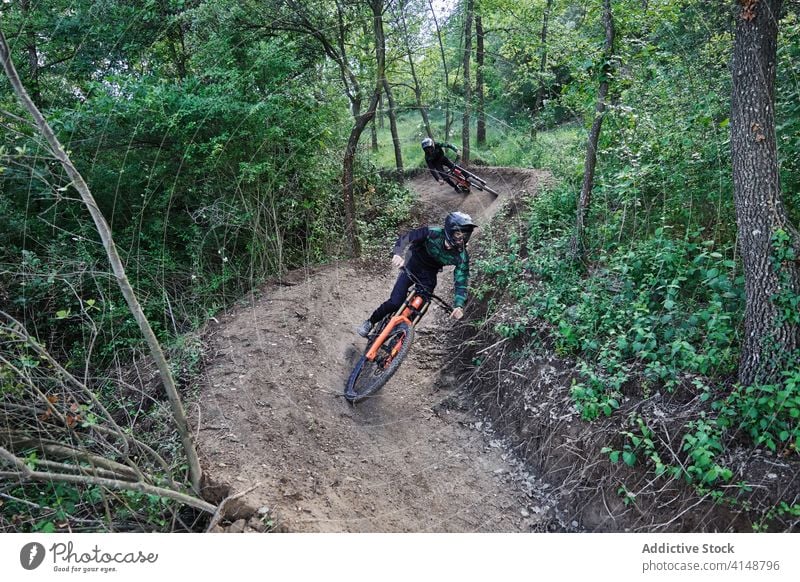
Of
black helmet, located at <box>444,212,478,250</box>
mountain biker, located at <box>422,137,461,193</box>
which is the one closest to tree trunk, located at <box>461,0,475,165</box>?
mountain biker, located at <box>422,137,461,193</box>

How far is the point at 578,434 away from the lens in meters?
4.70

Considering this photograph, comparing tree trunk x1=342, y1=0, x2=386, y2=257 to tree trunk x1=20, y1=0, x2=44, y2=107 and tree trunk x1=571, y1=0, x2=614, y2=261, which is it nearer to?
tree trunk x1=571, y1=0, x2=614, y2=261

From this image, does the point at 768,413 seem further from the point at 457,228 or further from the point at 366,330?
the point at 366,330

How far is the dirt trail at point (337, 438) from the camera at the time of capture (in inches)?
176

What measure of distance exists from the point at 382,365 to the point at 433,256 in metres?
1.53

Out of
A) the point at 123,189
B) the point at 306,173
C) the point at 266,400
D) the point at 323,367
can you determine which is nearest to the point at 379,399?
the point at 323,367

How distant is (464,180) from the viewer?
11.6m

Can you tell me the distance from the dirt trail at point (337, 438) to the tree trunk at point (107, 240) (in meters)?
0.43

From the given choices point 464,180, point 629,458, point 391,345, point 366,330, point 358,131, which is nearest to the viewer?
point 629,458

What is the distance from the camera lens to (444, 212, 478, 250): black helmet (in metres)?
5.62

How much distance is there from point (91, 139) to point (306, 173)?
11.1 feet

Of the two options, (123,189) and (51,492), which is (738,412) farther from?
(123,189)

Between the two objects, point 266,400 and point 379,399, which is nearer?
point 266,400

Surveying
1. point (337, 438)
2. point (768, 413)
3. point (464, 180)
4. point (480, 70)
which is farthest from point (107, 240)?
point (480, 70)
